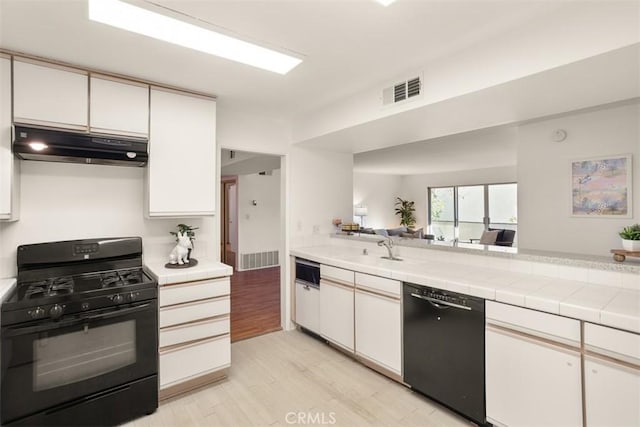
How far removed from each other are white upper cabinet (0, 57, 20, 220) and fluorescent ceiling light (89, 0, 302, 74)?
82cm

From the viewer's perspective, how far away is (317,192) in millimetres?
3828

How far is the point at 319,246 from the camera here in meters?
3.79

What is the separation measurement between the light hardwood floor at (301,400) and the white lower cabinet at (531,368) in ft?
1.30

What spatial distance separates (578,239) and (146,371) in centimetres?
424

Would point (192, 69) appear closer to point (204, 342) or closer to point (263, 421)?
point (204, 342)

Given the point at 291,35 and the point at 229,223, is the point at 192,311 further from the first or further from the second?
the point at 229,223

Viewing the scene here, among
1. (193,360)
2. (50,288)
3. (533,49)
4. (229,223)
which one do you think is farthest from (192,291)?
(229,223)

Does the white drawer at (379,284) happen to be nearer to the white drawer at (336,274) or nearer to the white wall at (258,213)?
the white drawer at (336,274)

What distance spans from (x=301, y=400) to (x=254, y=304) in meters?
2.40

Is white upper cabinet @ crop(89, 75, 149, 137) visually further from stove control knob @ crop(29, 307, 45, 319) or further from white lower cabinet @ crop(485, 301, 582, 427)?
white lower cabinet @ crop(485, 301, 582, 427)

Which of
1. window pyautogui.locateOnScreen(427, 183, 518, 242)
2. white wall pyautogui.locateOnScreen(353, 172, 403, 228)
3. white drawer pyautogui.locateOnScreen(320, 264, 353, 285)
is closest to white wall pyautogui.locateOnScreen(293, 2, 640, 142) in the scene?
white drawer pyautogui.locateOnScreen(320, 264, 353, 285)

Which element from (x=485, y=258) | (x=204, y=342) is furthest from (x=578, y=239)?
(x=204, y=342)

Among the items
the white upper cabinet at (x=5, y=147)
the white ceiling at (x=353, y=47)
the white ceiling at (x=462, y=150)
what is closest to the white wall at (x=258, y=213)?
the white ceiling at (x=462, y=150)

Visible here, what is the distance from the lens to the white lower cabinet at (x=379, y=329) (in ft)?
7.86
